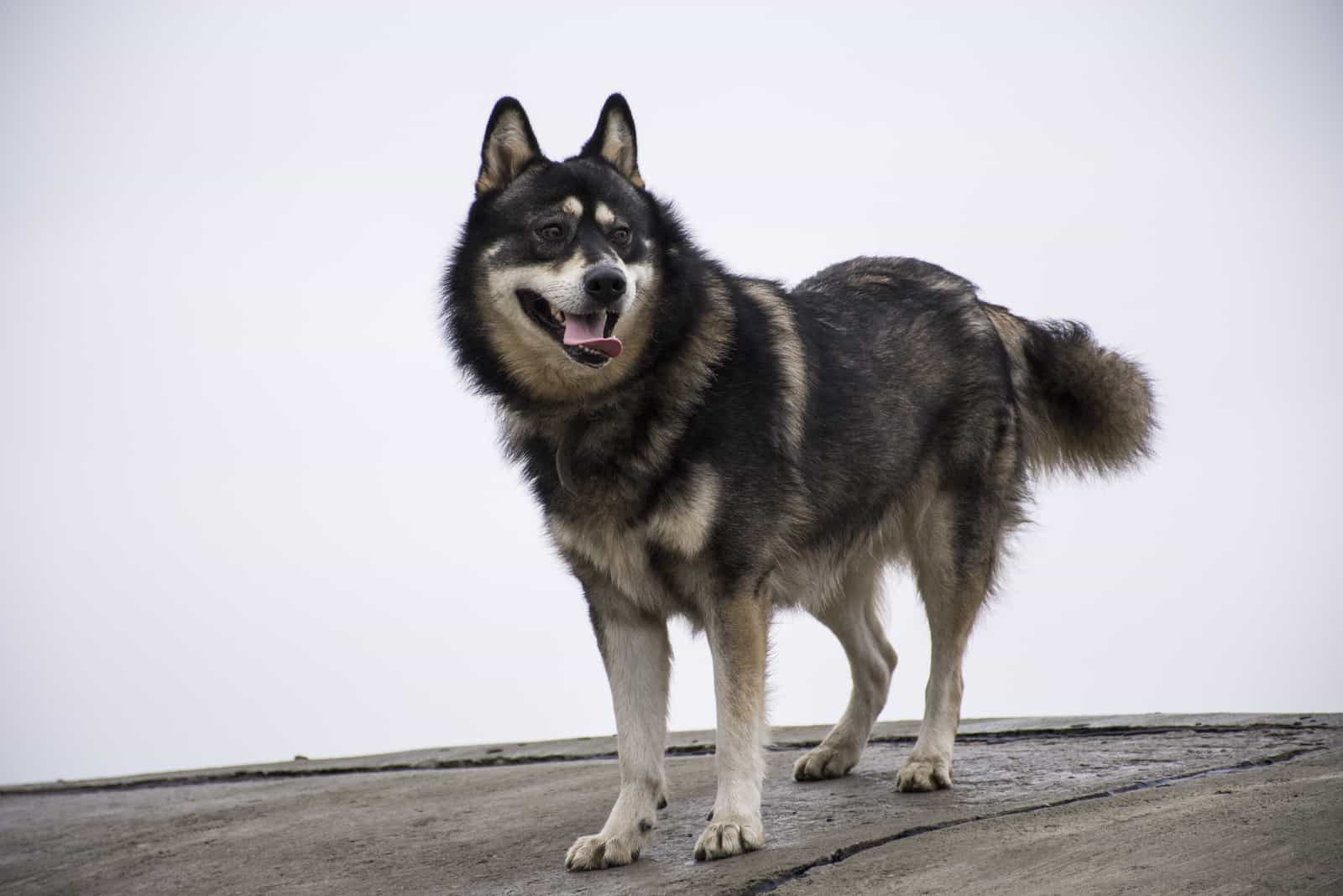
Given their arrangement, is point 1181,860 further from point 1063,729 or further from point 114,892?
point 114,892

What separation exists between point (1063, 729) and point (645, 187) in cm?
339

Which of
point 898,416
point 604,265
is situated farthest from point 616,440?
point 898,416

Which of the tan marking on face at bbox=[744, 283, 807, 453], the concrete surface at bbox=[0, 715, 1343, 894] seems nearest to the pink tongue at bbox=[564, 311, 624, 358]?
the tan marking on face at bbox=[744, 283, 807, 453]

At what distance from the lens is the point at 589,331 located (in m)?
4.38

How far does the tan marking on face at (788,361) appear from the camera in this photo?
471 centimetres

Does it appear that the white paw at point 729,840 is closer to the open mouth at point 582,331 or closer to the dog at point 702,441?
the dog at point 702,441

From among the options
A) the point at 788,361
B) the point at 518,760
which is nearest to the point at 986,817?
the point at 788,361

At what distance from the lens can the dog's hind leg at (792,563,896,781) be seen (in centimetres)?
546

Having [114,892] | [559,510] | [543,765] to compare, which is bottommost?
[114,892]

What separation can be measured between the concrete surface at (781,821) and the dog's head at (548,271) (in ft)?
5.53

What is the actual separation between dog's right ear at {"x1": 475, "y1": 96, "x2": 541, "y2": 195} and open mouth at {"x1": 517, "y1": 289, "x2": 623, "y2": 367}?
575 millimetres

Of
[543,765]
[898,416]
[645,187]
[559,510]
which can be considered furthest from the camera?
[543,765]

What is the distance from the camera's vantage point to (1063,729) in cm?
634

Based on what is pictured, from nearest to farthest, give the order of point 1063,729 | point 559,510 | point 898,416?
1. point 559,510
2. point 898,416
3. point 1063,729
